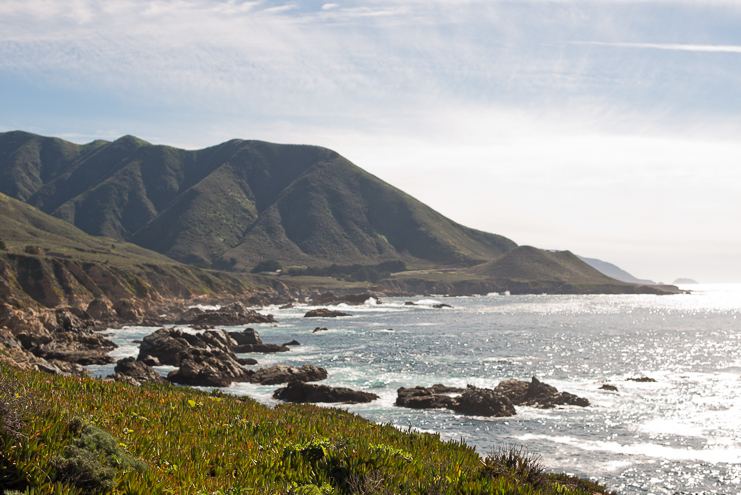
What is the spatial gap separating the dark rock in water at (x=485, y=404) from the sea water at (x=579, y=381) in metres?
0.84

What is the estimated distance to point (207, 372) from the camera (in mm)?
38438

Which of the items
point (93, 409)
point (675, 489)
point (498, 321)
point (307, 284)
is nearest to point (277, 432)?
point (93, 409)

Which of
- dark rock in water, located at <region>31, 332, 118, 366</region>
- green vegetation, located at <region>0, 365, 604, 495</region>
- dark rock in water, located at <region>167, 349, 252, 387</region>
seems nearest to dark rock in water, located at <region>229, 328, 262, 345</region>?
dark rock in water, located at <region>31, 332, 118, 366</region>

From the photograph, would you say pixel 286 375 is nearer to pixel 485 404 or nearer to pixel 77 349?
pixel 485 404

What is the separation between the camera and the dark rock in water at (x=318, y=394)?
32.8 meters

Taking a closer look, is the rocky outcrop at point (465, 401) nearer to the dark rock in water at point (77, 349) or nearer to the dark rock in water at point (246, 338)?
the dark rock in water at point (77, 349)

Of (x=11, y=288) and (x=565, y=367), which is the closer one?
(x=565, y=367)

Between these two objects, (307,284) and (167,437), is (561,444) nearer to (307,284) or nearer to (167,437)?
(167,437)

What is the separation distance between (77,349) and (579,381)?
161ft

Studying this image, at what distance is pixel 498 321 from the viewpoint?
99.9 m

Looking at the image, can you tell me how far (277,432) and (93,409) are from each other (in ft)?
13.4

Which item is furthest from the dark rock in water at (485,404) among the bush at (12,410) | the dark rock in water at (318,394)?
the bush at (12,410)

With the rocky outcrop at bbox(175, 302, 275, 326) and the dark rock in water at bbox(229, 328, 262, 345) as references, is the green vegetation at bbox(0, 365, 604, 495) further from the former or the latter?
the rocky outcrop at bbox(175, 302, 275, 326)

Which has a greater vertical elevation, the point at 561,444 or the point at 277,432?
the point at 277,432
